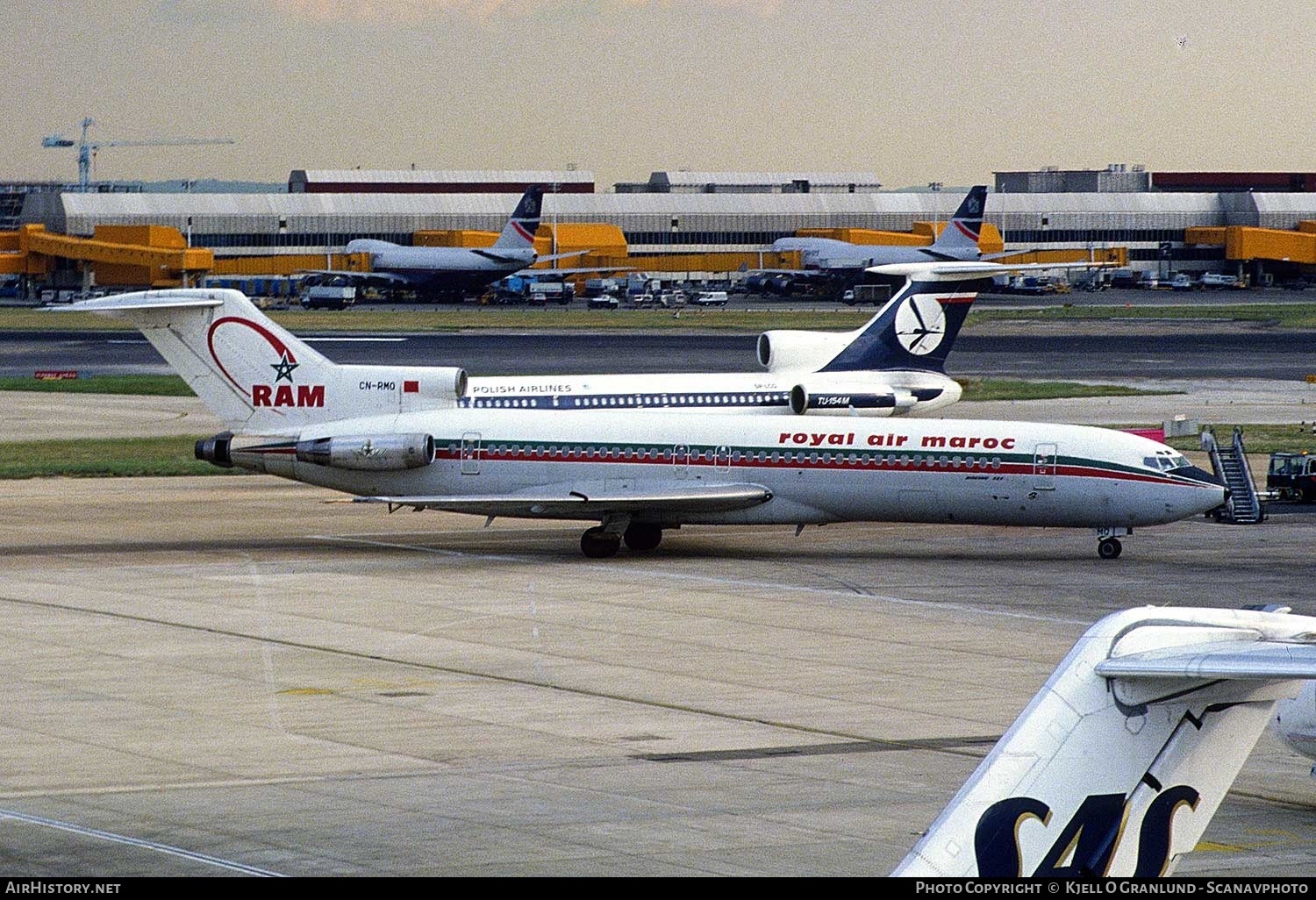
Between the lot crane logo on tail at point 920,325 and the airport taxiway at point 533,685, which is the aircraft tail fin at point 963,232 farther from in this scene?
the airport taxiway at point 533,685

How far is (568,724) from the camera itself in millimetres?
25516

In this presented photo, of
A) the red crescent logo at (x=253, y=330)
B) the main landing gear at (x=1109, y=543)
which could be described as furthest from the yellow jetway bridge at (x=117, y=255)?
the main landing gear at (x=1109, y=543)

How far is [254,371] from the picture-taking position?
43.8 meters

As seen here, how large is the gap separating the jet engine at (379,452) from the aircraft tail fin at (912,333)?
15.7 metres

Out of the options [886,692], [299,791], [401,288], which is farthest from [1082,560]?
[401,288]

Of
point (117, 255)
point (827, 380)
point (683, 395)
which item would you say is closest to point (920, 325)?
point (827, 380)

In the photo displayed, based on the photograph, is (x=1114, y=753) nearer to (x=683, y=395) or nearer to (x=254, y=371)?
(x=254, y=371)

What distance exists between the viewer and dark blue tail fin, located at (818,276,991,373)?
5391 centimetres

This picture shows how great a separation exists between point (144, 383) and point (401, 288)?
83410 millimetres

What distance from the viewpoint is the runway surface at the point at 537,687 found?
1928 cm

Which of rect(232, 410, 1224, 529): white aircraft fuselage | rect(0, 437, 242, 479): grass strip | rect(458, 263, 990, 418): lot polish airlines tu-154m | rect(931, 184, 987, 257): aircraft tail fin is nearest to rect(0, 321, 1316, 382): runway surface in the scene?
rect(931, 184, 987, 257): aircraft tail fin

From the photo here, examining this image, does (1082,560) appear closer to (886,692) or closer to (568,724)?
(886,692)

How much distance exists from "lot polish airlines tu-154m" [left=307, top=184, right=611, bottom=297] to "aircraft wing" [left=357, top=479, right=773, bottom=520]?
125 meters

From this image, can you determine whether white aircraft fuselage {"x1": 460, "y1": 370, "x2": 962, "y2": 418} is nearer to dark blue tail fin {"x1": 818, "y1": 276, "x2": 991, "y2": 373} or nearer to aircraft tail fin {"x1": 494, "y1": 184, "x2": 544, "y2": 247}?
dark blue tail fin {"x1": 818, "y1": 276, "x2": 991, "y2": 373}
